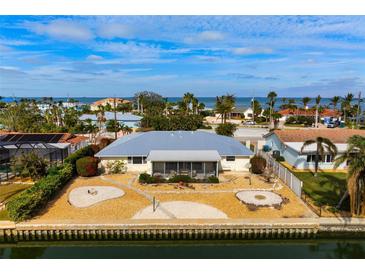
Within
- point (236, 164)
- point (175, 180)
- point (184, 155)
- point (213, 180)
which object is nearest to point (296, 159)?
point (236, 164)

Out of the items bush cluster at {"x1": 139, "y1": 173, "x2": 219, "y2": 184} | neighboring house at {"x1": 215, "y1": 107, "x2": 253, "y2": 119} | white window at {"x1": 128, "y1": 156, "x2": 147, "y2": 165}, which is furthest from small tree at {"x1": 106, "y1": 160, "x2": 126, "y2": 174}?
neighboring house at {"x1": 215, "y1": 107, "x2": 253, "y2": 119}

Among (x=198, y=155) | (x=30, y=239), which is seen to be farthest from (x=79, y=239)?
(x=198, y=155)

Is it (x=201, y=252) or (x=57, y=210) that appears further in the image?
(x=57, y=210)

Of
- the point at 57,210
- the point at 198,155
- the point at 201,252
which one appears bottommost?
the point at 201,252

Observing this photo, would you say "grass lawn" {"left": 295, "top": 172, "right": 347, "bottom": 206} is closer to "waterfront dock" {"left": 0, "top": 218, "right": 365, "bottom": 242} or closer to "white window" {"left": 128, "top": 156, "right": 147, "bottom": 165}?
"waterfront dock" {"left": 0, "top": 218, "right": 365, "bottom": 242}

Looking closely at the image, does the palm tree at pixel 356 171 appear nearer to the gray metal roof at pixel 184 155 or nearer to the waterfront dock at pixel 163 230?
the waterfront dock at pixel 163 230

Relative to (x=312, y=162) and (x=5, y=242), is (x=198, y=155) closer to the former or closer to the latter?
(x=312, y=162)

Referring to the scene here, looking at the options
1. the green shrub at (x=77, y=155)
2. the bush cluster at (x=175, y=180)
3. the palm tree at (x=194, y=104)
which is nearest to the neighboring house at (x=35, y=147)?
the green shrub at (x=77, y=155)
